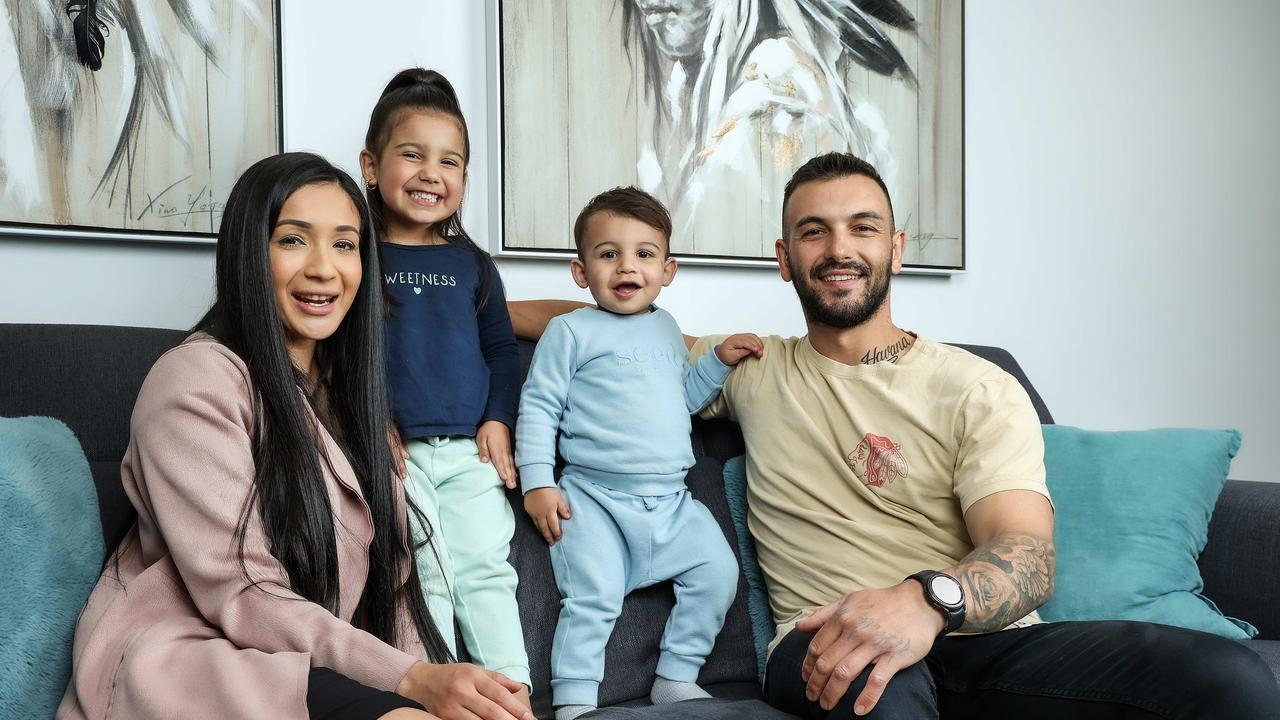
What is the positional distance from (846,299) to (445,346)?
74 cm

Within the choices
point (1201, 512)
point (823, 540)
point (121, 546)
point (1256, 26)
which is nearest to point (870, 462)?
point (823, 540)

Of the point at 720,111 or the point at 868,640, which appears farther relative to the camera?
the point at 720,111

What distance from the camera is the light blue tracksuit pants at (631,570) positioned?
1.69 m

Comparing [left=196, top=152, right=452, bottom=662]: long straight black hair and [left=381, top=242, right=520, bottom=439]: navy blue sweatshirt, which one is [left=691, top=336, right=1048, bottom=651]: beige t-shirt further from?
[left=196, top=152, right=452, bottom=662]: long straight black hair

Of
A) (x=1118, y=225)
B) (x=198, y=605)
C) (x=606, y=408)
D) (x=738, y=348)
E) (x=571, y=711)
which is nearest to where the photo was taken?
(x=198, y=605)

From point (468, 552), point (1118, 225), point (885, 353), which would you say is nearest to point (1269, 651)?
point (885, 353)

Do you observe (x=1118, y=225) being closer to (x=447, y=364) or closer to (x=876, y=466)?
(x=876, y=466)

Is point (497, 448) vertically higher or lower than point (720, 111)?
lower

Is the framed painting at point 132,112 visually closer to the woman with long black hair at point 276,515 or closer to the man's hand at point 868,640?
the woman with long black hair at point 276,515

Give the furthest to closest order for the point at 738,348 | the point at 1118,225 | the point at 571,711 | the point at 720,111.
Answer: the point at 1118,225 < the point at 720,111 < the point at 738,348 < the point at 571,711

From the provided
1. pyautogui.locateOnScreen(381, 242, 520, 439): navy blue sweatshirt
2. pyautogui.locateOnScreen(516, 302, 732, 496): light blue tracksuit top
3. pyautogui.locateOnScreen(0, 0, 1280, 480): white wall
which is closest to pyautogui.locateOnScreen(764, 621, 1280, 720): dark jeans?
pyautogui.locateOnScreen(516, 302, 732, 496): light blue tracksuit top

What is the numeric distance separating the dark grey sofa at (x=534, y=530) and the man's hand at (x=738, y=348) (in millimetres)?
182

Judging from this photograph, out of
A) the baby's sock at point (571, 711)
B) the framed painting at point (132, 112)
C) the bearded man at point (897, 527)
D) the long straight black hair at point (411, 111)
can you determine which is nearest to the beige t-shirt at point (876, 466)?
the bearded man at point (897, 527)

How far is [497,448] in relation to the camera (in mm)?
1792
